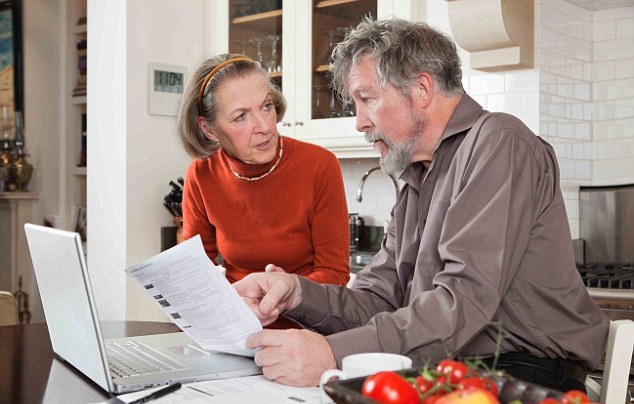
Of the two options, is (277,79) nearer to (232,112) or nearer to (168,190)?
(168,190)

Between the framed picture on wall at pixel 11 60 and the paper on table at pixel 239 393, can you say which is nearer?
the paper on table at pixel 239 393

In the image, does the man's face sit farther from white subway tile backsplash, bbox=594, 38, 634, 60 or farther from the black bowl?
white subway tile backsplash, bbox=594, 38, 634, 60

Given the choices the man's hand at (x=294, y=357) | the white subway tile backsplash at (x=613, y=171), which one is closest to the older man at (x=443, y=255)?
the man's hand at (x=294, y=357)

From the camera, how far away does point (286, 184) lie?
2271mm

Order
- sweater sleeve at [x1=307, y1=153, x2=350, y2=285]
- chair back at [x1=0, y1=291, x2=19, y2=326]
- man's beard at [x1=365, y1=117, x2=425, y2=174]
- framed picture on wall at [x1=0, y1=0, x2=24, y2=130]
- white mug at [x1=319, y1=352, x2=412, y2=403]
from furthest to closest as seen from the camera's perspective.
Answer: framed picture on wall at [x1=0, y1=0, x2=24, y2=130], chair back at [x1=0, y1=291, x2=19, y2=326], sweater sleeve at [x1=307, y1=153, x2=350, y2=285], man's beard at [x1=365, y1=117, x2=425, y2=174], white mug at [x1=319, y1=352, x2=412, y2=403]

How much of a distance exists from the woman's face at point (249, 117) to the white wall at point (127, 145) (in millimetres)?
1781

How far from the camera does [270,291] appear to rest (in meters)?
1.67

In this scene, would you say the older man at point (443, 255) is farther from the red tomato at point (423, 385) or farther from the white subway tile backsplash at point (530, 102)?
the white subway tile backsplash at point (530, 102)

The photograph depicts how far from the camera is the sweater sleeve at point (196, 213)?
7.79 ft

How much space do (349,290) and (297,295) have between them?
15cm

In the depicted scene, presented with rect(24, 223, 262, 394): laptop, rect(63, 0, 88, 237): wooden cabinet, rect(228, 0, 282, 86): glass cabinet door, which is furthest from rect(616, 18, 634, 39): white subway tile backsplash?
rect(63, 0, 88, 237): wooden cabinet

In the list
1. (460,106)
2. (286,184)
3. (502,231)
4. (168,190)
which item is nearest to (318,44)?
(168,190)

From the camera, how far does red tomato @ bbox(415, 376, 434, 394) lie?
0.87 metres

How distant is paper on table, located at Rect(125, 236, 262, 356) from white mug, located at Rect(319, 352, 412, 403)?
0.95ft
